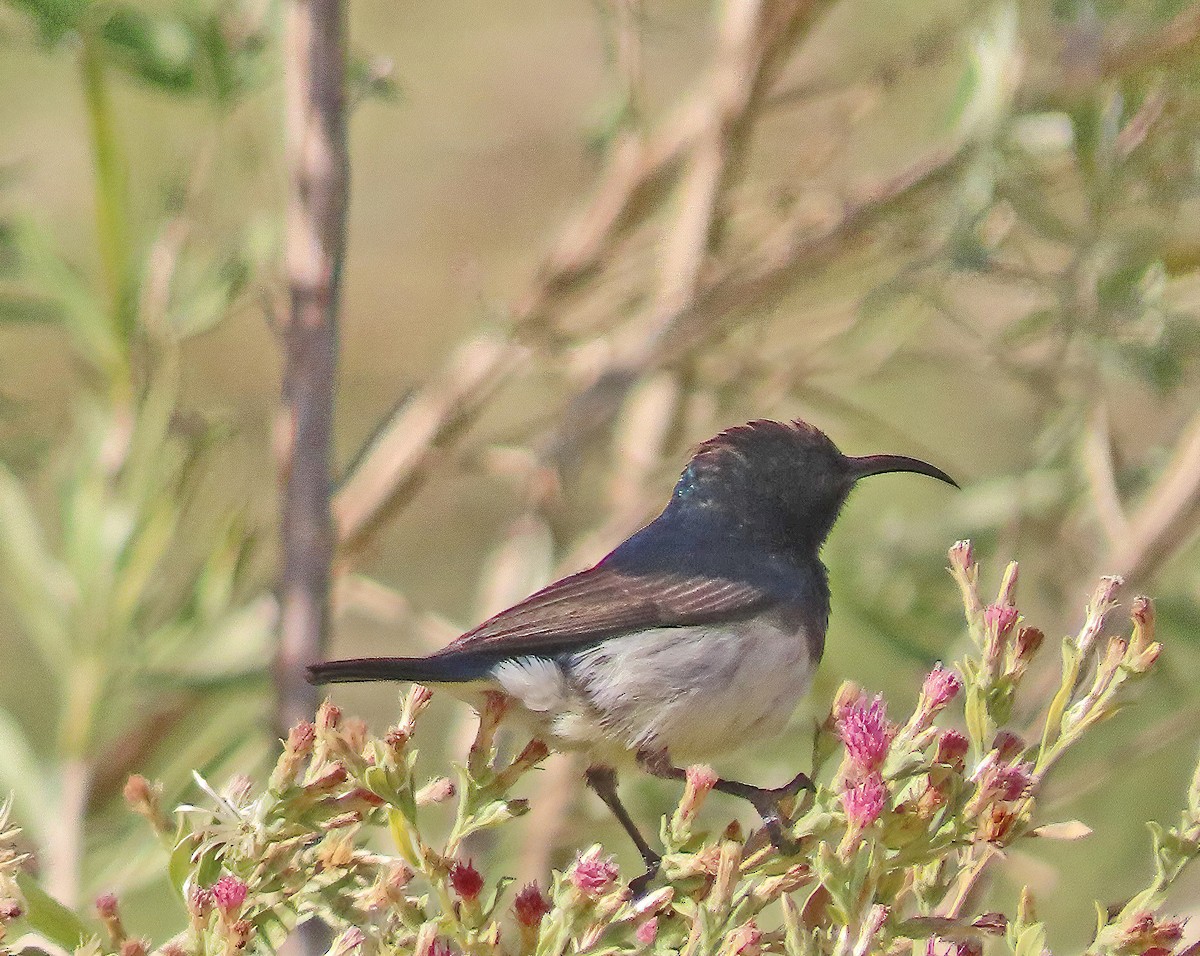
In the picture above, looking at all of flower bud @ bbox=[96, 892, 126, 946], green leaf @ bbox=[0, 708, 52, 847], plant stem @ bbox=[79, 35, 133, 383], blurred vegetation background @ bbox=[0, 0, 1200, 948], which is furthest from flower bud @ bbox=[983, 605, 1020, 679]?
plant stem @ bbox=[79, 35, 133, 383]

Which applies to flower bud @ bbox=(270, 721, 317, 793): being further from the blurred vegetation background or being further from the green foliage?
the blurred vegetation background

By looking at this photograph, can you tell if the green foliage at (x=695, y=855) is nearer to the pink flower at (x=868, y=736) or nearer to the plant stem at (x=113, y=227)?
the pink flower at (x=868, y=736)

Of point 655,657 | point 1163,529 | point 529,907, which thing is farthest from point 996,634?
point 1163,529

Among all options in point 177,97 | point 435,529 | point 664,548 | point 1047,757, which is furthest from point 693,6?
point 1047,757

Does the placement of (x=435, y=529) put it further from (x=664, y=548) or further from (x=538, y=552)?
(x=664, y=548)

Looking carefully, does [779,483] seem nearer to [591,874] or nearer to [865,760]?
[865,760]

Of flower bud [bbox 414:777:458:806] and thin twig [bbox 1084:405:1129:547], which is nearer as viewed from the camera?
flower bud [bbox 414:777:458:806]

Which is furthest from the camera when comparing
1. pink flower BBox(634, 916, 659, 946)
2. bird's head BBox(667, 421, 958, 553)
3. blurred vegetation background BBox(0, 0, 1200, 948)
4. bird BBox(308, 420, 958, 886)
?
bird's head BBox(667, 421, 958, 553)

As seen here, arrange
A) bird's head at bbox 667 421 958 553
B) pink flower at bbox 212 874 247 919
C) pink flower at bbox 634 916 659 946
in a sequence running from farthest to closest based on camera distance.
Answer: bird's head at bbox 667 421 958 553 < pink flower at bbox 634 916 659 946 < pink flower at bbox 212 874 247 919
